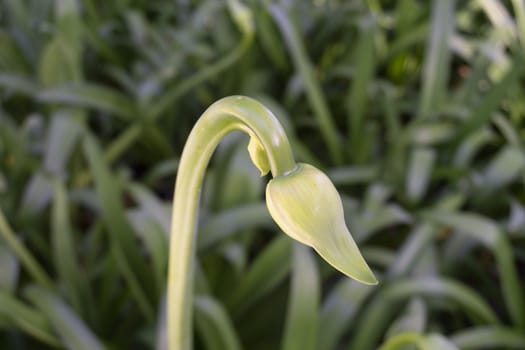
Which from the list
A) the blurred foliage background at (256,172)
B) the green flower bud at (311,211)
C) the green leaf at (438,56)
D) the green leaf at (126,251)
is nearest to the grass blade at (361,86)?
the blurred foliage background at (256,172)

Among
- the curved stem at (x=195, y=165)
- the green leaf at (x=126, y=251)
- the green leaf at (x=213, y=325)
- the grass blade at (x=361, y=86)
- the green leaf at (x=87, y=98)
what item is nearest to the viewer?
the curved stem at (x=195, y=165)

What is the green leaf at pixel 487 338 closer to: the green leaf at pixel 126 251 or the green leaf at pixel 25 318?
the green leaf at pixel 126 251

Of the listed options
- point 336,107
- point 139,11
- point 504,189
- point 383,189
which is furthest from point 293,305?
point 139,11

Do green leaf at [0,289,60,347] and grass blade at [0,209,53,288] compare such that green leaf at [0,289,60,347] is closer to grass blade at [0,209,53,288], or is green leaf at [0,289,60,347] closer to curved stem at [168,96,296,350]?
grass blade at [0,209,53,288]

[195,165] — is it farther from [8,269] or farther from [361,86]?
[361,86]

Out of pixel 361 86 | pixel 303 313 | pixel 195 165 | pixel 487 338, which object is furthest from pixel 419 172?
pixel 195 165

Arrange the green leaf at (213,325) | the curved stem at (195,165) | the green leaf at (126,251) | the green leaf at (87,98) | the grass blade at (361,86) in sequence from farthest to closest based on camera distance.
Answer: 1. the grass blade at (361,86)
2. the green leaf at (87,98)
3. the green leaf at (126,251)
4. the green leaf at (213,325)
5. the curved stem at (195,165)

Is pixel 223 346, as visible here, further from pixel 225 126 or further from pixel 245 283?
pixel 225 126
